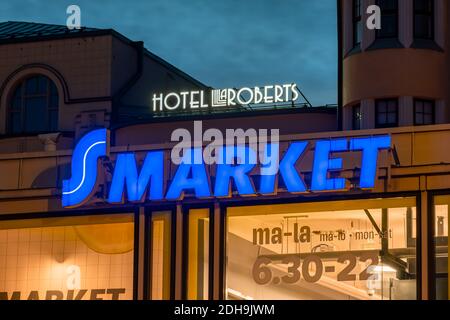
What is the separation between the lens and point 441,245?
38469 millimetres

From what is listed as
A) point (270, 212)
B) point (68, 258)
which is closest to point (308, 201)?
point (270, 212)

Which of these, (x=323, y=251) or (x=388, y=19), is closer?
(x=323, y=251)

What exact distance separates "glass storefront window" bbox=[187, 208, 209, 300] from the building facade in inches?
1.2

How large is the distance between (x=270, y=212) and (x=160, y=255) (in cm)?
358

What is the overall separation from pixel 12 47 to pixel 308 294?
24.7 meters

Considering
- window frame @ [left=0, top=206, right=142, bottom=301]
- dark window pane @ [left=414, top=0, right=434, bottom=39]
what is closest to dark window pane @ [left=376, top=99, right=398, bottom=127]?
dark window pane @ [left=414, top=0, right=434, bottom=39]

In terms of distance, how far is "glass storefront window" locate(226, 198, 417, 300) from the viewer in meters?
39.0

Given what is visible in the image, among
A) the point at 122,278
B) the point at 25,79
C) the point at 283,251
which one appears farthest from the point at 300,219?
the point at 25,79

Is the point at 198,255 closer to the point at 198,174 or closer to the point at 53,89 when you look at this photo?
the point at 198,174

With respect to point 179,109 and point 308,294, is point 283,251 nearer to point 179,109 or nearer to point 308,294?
point 308,294

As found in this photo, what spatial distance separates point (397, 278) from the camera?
1535 inches

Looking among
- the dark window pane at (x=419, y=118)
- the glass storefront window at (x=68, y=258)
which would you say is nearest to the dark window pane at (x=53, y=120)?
the glass storefront window at (x=68, y=258)

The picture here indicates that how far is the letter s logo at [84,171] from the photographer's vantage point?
4141 centimetres
